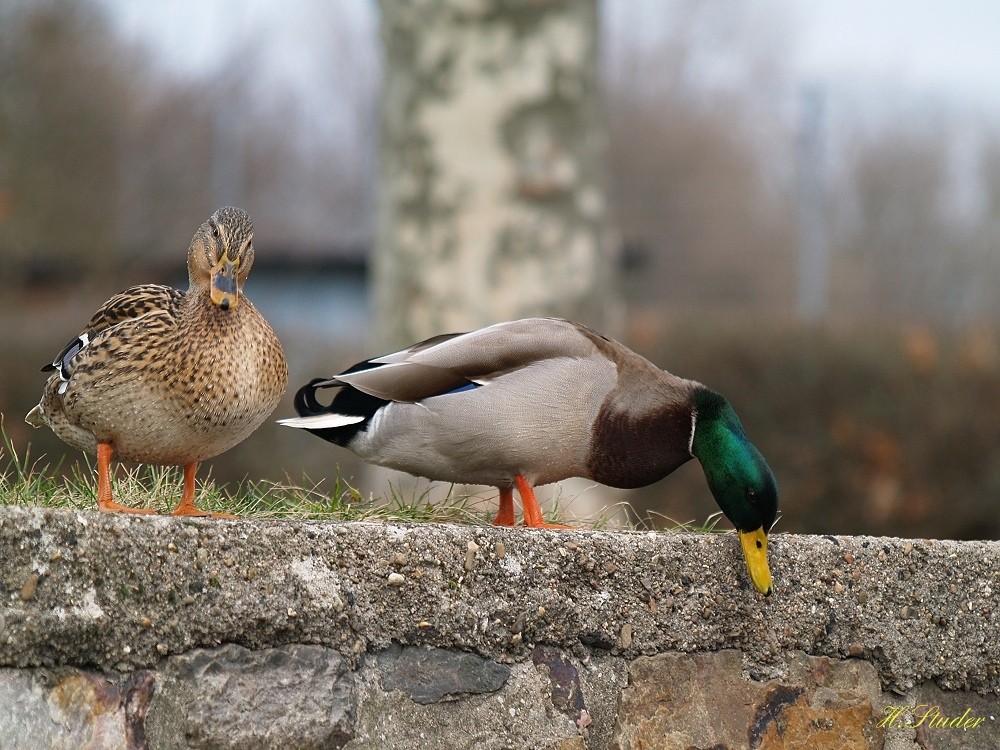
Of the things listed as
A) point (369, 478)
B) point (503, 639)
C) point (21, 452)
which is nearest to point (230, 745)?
point (503, 639)

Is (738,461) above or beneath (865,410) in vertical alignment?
above

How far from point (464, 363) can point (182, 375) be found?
825mm

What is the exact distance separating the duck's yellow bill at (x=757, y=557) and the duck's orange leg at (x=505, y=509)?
2.74ft

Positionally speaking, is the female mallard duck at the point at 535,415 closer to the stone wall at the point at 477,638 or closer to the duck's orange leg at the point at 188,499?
the duck's orange leg at the point at 188,499

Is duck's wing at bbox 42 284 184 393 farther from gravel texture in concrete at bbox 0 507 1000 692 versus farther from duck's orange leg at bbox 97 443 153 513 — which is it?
gravel texture in concrete at bbox 0 507 1000 692

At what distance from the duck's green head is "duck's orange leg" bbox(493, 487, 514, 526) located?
0.55 metres

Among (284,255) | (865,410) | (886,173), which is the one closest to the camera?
(865,410)

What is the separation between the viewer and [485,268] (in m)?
7.98

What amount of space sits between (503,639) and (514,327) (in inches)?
44.9

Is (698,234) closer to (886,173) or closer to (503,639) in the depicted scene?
(886,173)

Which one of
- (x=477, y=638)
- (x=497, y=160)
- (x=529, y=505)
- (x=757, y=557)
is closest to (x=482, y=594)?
(x=477, y=638)

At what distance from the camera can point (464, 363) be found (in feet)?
11.8

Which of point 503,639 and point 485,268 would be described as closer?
point 503,639
